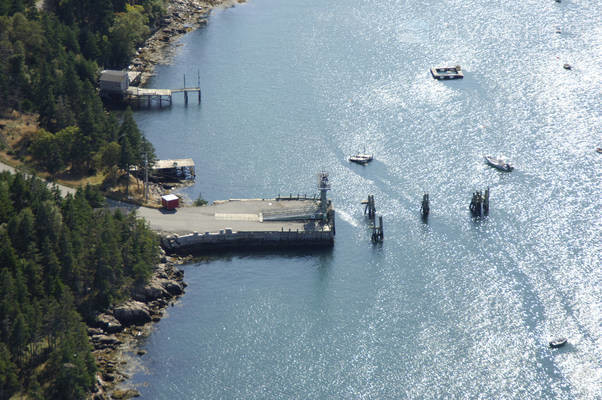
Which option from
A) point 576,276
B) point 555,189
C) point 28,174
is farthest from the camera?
point 555,189

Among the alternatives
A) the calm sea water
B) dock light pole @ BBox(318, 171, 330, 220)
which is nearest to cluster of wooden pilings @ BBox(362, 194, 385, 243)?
the calm sea water

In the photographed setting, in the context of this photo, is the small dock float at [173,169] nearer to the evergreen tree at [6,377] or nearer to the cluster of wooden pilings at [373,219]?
the cluster of wooden pilings at [373,219]

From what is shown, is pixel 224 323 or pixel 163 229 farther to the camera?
pixel 163 229

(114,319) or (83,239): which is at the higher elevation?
(83,239)

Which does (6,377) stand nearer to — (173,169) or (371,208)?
(173,169)

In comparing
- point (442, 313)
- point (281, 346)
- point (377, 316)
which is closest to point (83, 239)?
point (281, 346)

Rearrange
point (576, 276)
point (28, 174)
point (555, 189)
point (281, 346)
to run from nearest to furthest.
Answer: point (281, 346) < point (576, 276) < point (28, 174) < point (555, 189)

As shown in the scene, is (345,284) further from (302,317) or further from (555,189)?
(555,189)
